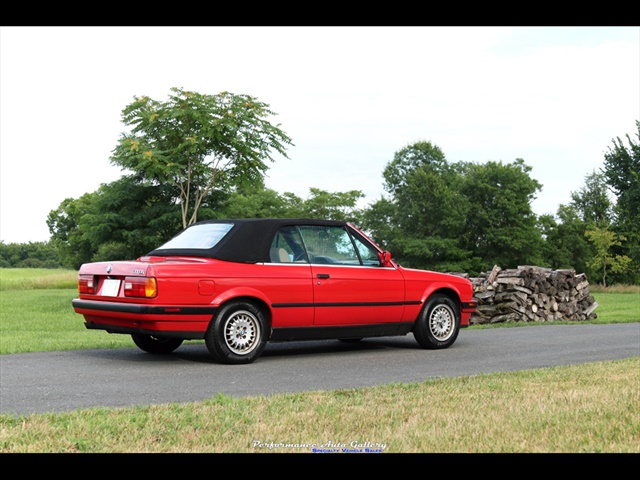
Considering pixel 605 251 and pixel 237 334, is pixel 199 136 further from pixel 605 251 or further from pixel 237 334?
pixel 605 251

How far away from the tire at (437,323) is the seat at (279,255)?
7.82ft

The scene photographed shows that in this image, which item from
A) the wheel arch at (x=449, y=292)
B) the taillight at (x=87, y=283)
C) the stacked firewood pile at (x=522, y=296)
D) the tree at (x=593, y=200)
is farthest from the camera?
the tree at (x=593, y=200)

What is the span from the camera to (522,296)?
789 inches

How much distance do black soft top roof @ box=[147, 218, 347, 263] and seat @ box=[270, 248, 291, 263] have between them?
105mm

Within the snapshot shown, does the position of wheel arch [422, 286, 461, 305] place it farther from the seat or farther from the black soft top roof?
the black soft top roof

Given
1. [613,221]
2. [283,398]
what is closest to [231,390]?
[283,398]

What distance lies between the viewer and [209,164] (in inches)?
1361

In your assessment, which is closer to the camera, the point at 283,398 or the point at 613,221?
the point at 283,398

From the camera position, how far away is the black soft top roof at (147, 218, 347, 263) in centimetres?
994

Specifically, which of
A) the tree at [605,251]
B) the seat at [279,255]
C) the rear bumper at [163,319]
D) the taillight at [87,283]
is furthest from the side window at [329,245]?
the tree at [605,251]

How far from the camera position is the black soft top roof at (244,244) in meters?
9.94

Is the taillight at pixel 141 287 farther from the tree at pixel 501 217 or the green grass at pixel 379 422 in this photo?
the tree at pixel 501 217

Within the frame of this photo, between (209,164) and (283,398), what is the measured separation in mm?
28338

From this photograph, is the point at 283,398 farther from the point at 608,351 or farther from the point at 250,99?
the point at 250,99
